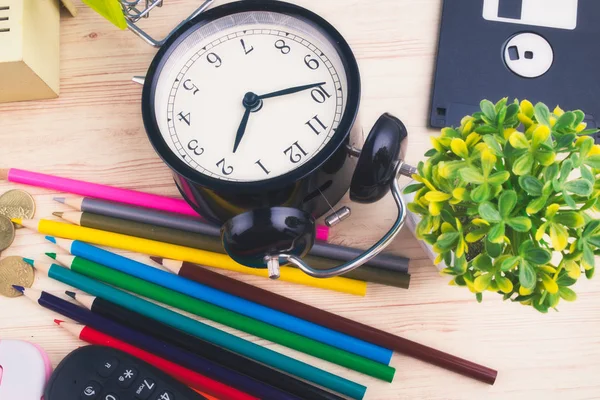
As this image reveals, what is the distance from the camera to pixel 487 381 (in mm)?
604

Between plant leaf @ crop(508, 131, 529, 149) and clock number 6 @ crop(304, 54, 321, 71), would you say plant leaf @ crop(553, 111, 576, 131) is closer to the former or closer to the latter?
plant leaf @ crop(508, 131, 529, 149)

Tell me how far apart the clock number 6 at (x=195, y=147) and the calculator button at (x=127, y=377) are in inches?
8.8

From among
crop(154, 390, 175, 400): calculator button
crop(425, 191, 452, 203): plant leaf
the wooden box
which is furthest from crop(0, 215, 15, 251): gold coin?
crop(425, 191, 452, 203): plant leaf

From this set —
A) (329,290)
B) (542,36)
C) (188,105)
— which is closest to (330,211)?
(329,290)

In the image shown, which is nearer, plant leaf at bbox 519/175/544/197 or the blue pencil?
plant leaf at bbox 519/175/544/197

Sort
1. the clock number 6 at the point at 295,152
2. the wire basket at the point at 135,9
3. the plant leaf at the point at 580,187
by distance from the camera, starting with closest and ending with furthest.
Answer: the plant leaf at the point at 580,187, the clock number 6 at the point at 295,152, the wire basket at the point at 135,9

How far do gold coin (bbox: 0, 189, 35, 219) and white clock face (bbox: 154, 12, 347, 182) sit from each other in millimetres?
225

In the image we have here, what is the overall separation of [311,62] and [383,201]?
175 mm

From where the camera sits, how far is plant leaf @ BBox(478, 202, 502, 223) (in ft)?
1.41

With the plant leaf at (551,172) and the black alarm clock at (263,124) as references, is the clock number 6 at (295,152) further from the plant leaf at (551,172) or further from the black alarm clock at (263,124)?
the plant leaf at (551,172)

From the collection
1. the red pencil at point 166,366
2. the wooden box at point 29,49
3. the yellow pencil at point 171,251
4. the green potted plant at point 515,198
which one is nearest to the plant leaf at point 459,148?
the green potted plant at point 515,198

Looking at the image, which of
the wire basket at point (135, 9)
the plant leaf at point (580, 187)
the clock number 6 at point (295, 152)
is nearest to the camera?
the plant leaf at point (580, 187)

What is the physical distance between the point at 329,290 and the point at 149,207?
21 centimetres

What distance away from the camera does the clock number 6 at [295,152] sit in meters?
0.53
